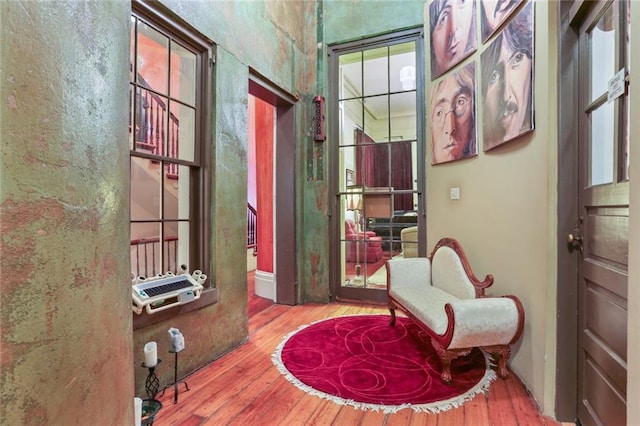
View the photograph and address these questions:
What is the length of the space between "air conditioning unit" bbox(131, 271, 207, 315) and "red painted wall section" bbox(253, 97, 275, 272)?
2.07 metres

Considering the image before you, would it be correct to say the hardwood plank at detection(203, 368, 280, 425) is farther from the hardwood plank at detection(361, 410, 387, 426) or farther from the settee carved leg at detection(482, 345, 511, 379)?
the settee carved leg at detection(482, 345, 511, 379)

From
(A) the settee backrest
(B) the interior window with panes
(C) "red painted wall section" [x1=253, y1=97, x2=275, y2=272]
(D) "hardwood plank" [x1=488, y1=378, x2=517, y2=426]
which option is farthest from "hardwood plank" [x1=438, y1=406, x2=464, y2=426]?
(C) "red painted wall section" [x1=253, y1=97, x2=275, y2=272]

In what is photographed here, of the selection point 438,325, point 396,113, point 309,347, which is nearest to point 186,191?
point 309,347

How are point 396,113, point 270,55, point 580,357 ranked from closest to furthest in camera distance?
point 580,357, point 270,55, point 396,113

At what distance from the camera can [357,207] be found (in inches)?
160

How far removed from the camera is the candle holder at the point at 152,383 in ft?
6.28

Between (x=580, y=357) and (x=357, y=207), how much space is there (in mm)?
2660

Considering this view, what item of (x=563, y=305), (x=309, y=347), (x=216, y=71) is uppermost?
(x=216, y=71)

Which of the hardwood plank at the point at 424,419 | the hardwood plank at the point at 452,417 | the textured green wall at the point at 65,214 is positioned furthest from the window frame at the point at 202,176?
the hardwood plank at the point at 452,417

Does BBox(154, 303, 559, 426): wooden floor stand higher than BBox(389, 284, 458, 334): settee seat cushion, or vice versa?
BBox(389, 284, 458, 334): settee seat cushion

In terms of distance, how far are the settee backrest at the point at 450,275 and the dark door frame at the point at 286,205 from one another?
1.66m

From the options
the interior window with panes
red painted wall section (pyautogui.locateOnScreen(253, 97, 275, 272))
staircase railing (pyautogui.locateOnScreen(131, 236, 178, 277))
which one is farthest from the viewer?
red painted wall section (pyautogui.locateOnScreen(253, 97, 275, 272))

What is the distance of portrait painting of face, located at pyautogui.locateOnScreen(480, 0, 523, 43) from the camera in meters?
2.15

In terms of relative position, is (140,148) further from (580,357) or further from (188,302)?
(580,357)
